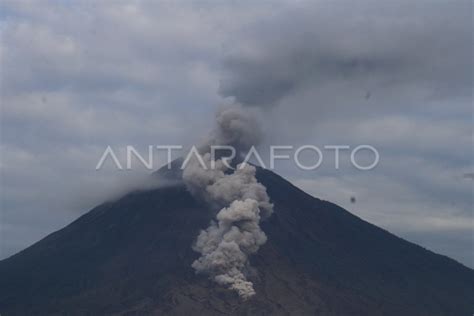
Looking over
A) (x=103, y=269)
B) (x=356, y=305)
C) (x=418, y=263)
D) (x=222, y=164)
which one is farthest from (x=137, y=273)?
(x=418, y=263)

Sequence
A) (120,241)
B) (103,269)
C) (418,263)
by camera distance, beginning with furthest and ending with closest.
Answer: (418,263)
(120,241)
(103,269)

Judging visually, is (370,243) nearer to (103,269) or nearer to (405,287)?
(405,287)

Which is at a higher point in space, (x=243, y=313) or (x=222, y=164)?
(x=222, y=164)

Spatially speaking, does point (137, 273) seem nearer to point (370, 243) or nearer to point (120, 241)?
point (120, 241)

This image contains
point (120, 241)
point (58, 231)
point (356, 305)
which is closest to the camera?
point (356, 305)

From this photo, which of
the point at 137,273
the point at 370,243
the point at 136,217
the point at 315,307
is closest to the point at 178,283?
the point at 137,273

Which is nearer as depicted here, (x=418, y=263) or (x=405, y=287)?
(x=405, y=287)
